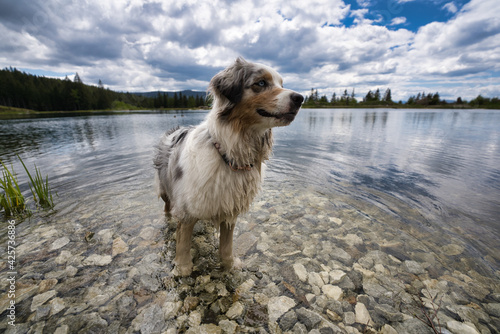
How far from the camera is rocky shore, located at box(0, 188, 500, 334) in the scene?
106 inches

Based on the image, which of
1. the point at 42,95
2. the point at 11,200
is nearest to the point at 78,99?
the point at 42,95

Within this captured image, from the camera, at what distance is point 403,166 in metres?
9.38

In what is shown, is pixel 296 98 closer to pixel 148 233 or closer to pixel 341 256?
pixel 341 256

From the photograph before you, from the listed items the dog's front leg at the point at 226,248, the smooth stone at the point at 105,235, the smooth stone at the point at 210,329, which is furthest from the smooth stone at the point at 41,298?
the dog's front leg at the point at 226,248

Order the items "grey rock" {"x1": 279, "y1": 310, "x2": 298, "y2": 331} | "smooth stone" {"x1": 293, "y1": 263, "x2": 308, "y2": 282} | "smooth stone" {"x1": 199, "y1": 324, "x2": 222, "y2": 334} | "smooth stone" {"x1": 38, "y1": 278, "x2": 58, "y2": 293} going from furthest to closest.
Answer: "smooth stone" {"x1": 293, "y1": 263, "x2": 308, "y2": 282} → "smooth stone" {"x1": 38, "y1": 278, "x2": 58, "y2": 293} → "grey rock" {"x1": 279, "y1": 310, "x2": 298, "y2": 331} → "smooth stone" {"x1": 199, "y1": 324, "x2": 222, "y2": 334}

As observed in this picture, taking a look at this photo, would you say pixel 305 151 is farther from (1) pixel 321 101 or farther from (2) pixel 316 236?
(1) pixel 321 101

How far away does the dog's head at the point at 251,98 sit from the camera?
2.70 meters

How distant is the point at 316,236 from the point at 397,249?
153cm

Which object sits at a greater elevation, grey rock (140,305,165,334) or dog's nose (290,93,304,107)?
dog's nose (290,93,304,107)

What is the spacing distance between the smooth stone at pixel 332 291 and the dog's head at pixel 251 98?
258 centimetres

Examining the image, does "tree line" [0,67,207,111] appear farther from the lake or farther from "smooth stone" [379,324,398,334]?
"smooth stone" [379,324,398,334]

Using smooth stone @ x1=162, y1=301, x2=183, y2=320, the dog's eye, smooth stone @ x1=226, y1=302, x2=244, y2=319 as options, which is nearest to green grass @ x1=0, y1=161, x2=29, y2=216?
smooth stone @ x1=162, y1=301, x2=183, y2=320

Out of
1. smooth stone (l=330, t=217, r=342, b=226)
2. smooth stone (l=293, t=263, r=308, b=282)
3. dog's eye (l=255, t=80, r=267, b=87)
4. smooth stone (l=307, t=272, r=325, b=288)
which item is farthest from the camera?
smooth stone (l=330, t=217, r=342, b=226)

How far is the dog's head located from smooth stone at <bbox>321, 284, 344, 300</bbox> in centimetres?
258
